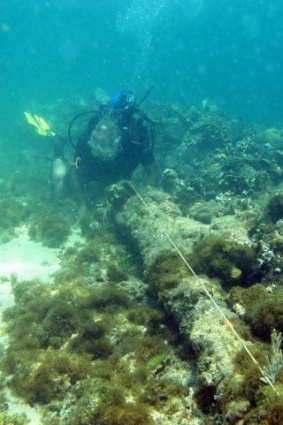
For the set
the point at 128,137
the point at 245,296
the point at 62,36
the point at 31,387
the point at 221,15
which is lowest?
the point at 31,387

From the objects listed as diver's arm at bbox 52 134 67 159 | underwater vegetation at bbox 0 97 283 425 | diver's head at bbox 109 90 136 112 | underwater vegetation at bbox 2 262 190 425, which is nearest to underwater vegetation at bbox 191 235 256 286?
underwater vegetation at bbox 0 97 283 425

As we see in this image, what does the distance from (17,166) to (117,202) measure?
31.5 feet

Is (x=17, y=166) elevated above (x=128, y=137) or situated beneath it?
situated beneath

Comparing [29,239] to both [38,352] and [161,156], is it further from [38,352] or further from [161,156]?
[161,156]

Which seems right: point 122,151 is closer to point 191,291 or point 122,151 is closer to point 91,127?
point 91,127

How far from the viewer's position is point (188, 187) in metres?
11.9

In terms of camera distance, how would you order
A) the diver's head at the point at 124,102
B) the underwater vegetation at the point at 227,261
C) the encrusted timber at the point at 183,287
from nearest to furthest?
the encrusted timber at the point at 183,287, the underwater vegetation at the point at 227,261, the diver's head at the point at 124,102

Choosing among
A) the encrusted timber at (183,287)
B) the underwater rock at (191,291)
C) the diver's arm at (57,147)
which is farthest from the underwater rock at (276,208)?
the diver's arm at (57,147)

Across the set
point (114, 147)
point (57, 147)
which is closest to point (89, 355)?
point (114, 147)

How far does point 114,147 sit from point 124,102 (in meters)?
1.55

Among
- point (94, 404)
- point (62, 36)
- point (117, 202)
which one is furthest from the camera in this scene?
point (62, 36)

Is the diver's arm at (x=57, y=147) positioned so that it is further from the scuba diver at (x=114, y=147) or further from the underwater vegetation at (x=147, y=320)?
the underwater vegetation at (x=147, y=320)

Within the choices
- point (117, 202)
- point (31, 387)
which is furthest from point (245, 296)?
point (117, 202)

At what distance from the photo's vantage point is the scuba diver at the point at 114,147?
1049cm
